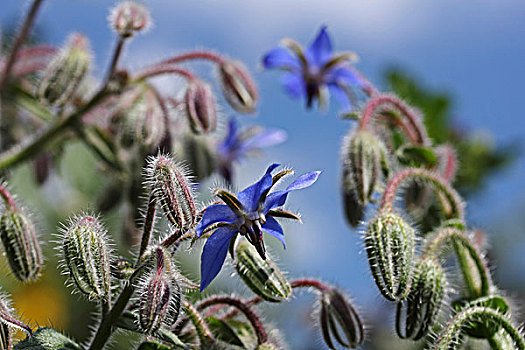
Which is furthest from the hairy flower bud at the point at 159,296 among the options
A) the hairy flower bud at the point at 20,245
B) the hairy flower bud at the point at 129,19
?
the hairy flower bud at the point at 129,19

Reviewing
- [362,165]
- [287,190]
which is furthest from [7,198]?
[362,165]

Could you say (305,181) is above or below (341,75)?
below

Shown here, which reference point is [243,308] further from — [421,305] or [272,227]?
[421,305]

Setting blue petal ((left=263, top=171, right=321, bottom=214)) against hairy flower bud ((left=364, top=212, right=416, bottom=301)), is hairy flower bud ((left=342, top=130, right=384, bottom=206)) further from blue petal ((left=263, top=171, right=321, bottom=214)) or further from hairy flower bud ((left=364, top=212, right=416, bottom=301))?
blue petal ((left=263, top=171, right=321, bottom=214))

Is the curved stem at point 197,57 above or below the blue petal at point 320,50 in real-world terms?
below

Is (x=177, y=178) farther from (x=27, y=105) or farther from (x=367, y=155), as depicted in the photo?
(x=27, y=105)

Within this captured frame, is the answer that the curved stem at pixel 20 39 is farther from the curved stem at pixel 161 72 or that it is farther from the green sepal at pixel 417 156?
the green sepal at pixel 417 156
